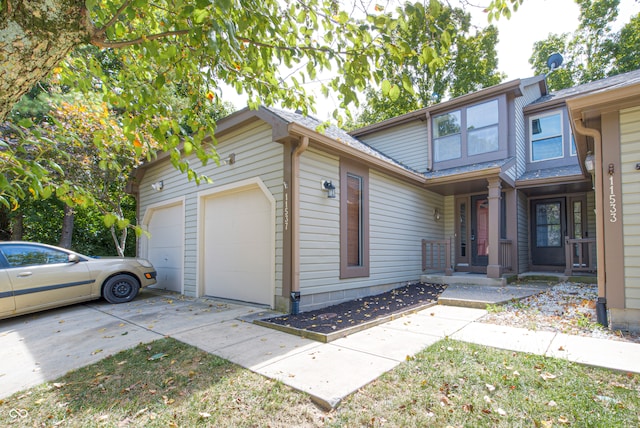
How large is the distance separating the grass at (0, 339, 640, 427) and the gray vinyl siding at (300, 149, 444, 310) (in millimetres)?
2617

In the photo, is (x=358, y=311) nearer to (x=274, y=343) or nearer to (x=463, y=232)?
(x=274, y=343)

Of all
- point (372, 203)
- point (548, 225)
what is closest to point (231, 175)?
point (372, 203)

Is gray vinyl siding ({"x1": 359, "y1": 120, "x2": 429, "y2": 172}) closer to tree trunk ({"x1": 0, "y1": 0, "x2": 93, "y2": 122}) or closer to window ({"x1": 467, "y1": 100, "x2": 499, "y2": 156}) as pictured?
window ({"x1": 467, "y1": 100, "x2": 499, "y2": 156})

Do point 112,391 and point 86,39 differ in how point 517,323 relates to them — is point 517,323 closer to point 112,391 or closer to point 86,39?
point 112,391

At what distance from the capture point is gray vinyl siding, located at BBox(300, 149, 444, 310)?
551cm

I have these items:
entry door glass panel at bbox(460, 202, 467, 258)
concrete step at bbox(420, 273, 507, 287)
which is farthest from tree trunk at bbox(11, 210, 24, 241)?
entry door glass panel at bbox(460, 202, 467, 258)

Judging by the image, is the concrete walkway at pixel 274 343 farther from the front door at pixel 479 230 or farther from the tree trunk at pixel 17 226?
the tree trunk at pixel 17 226

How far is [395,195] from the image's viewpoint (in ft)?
25.7

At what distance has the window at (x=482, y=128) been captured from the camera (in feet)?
28.8

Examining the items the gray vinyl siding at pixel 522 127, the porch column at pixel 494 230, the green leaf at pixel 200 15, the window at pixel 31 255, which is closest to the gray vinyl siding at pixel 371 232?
the porch column at pixel 494 230

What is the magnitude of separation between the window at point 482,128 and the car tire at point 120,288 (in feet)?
30.1

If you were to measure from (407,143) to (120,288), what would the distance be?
9072mm

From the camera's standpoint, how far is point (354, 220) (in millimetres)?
6578

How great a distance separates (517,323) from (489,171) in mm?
3951
